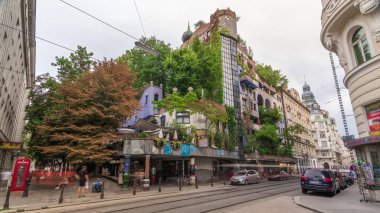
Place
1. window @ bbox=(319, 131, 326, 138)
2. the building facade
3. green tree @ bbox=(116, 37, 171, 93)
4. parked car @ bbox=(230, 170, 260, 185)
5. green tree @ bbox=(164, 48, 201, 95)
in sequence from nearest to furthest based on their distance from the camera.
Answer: parked car @ bbox=(230, 170, 260, 185)
green tree @ bbox=(164, 48, 201, 95)
green tree @ bbox=(116, 37, 171, 93)
the building facade
window @ bbox=(319, 131, 326, 138)

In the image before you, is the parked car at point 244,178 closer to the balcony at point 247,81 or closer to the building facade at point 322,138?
the balcony at point 247,81

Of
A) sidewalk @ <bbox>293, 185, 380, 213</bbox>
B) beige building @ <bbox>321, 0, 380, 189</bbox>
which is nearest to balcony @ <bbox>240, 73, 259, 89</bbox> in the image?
beige building @ <bbox>321, 0, 380, 189</bbox>

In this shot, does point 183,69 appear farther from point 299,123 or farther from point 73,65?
point 299,123

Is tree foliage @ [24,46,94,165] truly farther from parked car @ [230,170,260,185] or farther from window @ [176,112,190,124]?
parked car @ [230,170,260,185]

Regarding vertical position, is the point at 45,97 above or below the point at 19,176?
above

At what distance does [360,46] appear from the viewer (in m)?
12.8

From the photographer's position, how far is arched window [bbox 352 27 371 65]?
12.3 metres

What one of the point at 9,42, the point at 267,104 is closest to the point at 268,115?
the point at 267,104

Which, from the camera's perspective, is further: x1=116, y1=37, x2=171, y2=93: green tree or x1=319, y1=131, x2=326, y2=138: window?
x1=319, y1=131, x2=326, y2=138: window

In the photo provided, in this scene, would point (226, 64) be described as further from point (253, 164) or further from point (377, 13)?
point (377, 13)

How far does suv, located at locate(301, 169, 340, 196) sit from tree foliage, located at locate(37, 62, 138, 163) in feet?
47.6

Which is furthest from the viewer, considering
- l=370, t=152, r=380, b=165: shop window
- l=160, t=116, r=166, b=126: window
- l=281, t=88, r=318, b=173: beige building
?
l=281, t=88, r=318, b=173: beige building

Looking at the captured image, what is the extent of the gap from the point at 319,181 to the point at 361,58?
25.3ft

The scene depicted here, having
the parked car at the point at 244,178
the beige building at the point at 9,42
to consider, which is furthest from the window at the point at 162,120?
the beige building at the point at 9,42
